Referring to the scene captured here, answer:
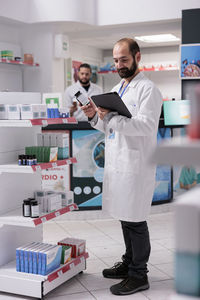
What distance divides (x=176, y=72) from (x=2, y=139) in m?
8.25

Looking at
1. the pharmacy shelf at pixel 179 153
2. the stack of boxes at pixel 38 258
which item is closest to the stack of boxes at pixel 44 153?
the stack of boxes at pixel 38 258

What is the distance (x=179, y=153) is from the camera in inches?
51.1

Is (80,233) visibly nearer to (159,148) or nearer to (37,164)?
(37,164)

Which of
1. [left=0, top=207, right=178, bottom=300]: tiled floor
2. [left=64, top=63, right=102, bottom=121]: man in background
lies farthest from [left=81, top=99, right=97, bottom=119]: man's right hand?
[left=64, top=63, right=102, bottom=121]: man in background

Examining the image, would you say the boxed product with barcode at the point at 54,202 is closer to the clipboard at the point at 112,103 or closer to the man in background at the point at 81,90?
the clipboard at the point at 112,103

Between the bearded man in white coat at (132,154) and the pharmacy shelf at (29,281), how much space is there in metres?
0.43

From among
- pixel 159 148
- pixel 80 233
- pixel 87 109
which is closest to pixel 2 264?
pixel 87 109

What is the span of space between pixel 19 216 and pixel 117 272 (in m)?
0.99

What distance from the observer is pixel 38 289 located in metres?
3.19

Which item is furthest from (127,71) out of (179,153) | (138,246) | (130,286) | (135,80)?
(179,153)

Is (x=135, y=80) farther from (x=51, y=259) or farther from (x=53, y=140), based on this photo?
(x=51, y=259)

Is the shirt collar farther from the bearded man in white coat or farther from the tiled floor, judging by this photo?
the tiled floor

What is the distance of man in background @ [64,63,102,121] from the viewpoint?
6.70 m

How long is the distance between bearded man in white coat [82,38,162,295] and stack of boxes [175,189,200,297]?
1792 mm
